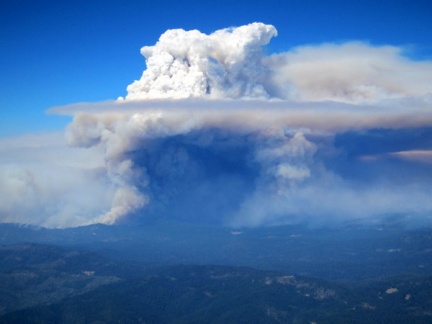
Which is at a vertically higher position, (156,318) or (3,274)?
(3,274)

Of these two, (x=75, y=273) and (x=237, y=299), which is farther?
(x=75, y=273)

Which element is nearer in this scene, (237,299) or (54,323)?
(54,323)

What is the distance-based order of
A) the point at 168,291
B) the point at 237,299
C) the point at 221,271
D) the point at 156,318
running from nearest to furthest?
the point at 156,318 → the point at 237,299 → the point at 168,291 → the point at 221,271

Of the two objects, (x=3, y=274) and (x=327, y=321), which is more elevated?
(x=3, y=274)

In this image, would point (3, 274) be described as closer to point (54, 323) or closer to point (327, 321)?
point (54, 323)

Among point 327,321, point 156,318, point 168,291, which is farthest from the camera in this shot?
point 168,291

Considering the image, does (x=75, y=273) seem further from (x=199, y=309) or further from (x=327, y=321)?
(x=327, y=321)

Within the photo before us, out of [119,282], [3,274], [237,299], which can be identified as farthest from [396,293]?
[3,274]

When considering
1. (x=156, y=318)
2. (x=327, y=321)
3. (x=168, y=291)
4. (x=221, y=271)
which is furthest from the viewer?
(x=221, y=271)

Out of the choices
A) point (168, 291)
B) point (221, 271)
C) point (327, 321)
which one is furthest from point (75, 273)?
point (327, 321)
